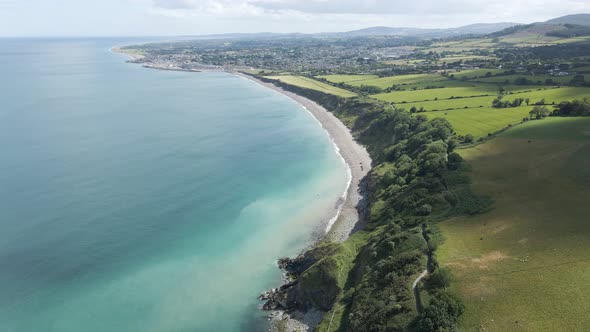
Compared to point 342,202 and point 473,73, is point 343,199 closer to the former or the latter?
point 342,202

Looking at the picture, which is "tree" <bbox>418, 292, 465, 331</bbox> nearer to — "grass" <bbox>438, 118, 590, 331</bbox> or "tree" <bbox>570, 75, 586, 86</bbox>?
"grass" <bbox>438, 118, 590, 331</bbox>

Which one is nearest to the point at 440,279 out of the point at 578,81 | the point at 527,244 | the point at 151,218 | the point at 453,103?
the point at 527,244

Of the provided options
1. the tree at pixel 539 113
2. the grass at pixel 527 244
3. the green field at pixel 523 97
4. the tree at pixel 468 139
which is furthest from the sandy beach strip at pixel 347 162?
the tree at pixel 539 113

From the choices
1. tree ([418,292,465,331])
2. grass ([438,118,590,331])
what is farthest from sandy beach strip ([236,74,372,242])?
tree ([418,292,465,331])

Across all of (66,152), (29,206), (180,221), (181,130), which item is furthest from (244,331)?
(181,130)

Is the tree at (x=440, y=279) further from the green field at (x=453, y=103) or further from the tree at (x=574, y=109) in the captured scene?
the green field at (x=453, y=103)

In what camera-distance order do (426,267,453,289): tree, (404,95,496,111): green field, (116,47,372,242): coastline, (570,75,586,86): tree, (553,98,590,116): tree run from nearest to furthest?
1. (426,267,453,289): tree
2. (116,47,372,242): coastline
3. (553,98,590,116): tree
4. (404,95,496,111): green field
5. (570,75,586,86): tree
